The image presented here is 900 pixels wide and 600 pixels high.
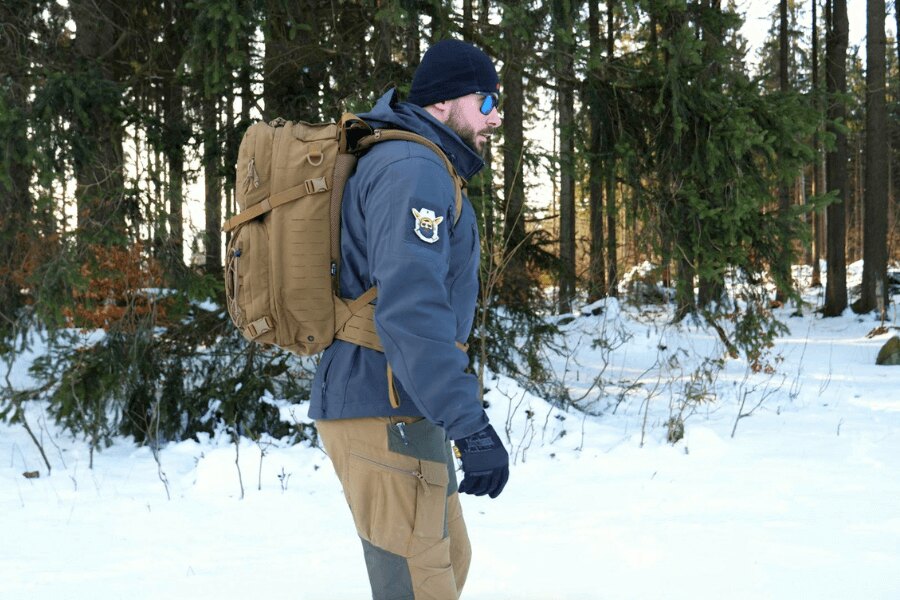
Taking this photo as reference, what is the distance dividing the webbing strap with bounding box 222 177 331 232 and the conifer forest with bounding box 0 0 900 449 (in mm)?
3703

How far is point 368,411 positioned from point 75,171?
197 inches

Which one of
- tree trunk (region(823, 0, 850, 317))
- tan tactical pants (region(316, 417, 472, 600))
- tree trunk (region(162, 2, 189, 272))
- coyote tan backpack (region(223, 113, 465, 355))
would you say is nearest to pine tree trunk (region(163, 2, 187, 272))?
tree trunk (region(162, 2, 189, 272))

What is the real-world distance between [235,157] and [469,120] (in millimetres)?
4496

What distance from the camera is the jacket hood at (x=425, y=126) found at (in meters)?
2.29

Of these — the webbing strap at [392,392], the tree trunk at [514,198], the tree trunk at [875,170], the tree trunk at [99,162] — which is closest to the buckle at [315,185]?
the webbing strap at [392,392]

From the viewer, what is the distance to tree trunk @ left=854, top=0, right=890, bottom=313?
16.2 metres

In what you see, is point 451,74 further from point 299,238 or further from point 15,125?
point 15,125

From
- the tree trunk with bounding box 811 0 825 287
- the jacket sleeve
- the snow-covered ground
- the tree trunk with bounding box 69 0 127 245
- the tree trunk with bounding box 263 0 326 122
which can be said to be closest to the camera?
the jacket sleeve

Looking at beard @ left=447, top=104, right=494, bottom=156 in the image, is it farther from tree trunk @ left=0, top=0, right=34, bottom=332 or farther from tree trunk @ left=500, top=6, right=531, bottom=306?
tree trunk @ left=0, top=0, right=34, bottom=332

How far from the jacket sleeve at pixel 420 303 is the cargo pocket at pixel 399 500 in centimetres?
24

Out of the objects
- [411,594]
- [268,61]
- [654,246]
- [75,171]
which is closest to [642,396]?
[654,246]

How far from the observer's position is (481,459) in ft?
6.63

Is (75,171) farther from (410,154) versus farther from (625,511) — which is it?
(410,154)

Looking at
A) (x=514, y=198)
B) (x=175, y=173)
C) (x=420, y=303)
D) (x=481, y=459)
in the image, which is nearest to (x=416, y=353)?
(x=420, y=303)
